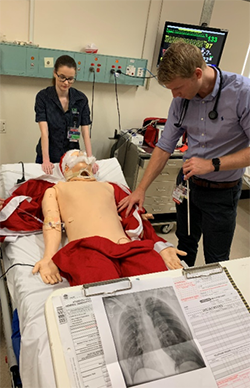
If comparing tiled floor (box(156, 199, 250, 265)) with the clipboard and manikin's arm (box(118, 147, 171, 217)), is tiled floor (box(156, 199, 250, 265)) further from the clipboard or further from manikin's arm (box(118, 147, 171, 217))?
the clipboard

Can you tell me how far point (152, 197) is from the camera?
3.14 meters

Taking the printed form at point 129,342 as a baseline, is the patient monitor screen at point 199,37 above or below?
above

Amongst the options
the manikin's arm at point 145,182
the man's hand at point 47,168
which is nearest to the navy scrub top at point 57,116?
the man's hand at point 47,168

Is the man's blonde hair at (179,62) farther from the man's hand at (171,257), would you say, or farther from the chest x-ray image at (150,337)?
the chest x-ray image at (150,337)

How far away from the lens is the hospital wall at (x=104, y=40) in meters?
2.90

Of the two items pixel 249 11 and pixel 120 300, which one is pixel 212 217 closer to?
pixel 120 300

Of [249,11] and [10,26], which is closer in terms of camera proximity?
[10,26]

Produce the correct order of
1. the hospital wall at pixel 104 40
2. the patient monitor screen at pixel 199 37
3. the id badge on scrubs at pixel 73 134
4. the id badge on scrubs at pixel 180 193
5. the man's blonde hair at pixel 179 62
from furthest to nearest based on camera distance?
1. the patient monitor screen at pixel 199 37
2. the hospital wall at pixel 104 40
3. the id badge on scrubs at pixel 73 134
4. the id badge on scrubs at pixel 180 193
5. the man's blonde hair at pixel 179 62

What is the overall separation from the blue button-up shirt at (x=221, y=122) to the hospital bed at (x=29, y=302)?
99 cm

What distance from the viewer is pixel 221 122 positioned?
163cm

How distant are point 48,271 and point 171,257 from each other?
2.11ft

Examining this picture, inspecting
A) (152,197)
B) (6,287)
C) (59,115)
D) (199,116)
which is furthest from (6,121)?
(199,116)

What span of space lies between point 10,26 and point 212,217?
2.44 m

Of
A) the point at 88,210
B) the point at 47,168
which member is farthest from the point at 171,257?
the point at 47,168
